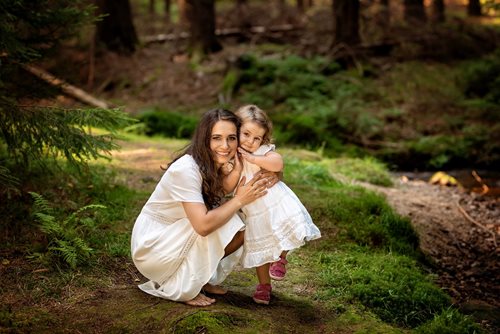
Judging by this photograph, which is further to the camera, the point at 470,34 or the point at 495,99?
the point at 470,34

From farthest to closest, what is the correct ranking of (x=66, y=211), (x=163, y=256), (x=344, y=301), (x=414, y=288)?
(x=66, y=211)
(x=414, y=288)
(x=344, y=301)
(x=163, y=256)

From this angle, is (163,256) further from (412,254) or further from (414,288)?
(412,254)

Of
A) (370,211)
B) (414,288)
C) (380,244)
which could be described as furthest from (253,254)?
(370,211)

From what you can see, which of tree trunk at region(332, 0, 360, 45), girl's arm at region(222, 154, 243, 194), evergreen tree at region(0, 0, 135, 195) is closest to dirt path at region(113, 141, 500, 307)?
evergreen tree at region(0, 0, 135, 195)

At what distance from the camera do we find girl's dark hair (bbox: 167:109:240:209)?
14.5 feet

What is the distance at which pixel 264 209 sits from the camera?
4.52 metres

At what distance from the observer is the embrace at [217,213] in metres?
4.35

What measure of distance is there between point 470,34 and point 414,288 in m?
13.5

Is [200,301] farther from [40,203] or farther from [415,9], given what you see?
[415,9]

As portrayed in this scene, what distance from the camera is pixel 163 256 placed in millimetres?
4383

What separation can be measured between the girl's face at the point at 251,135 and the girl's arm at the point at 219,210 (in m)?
0.27

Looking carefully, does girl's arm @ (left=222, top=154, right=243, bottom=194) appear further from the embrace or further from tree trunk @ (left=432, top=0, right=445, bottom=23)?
tree trunk @ (left=432, top=0, right=445, bottom=23)

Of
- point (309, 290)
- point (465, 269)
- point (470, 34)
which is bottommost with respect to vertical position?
point (465, 269)

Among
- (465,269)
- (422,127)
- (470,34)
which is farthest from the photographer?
(470,34)
